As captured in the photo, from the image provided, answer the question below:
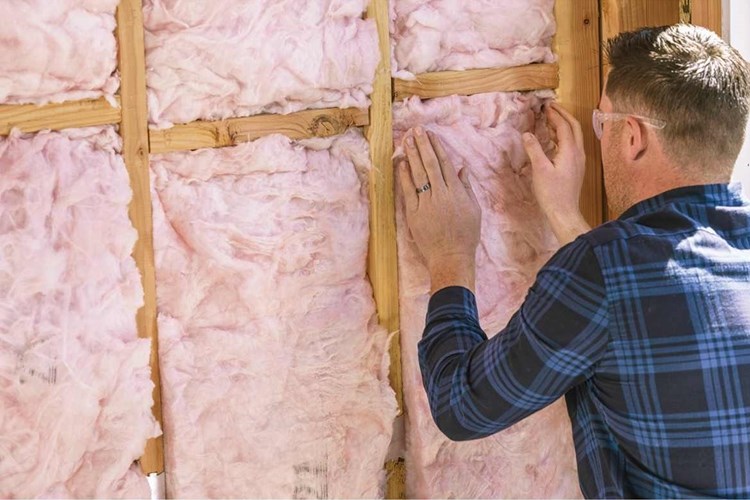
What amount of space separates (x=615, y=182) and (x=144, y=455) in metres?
0.93

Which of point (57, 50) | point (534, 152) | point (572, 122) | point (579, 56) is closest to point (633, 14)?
point (579, 56)

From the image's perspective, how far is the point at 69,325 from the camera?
138 cm

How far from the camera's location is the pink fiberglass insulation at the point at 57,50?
129 cm

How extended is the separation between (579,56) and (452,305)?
0.69 m

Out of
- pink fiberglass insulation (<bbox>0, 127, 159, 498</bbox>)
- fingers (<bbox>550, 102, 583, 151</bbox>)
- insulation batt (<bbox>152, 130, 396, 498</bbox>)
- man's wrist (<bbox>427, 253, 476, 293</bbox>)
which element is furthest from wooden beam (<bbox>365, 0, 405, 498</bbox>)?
pink fiberglass insulation (<bbox>0, 127, 159, 498</bbox>)

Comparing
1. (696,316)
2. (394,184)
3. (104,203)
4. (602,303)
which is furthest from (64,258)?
(696,316)

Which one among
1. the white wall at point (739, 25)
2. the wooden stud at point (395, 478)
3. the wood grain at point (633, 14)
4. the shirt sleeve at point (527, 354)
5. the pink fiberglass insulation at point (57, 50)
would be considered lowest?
the wooden stud at point (395, 478)

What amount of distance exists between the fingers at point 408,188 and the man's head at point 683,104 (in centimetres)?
42

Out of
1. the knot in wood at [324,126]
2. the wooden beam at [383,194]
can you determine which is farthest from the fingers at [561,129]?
the knot in wood at [324,126]

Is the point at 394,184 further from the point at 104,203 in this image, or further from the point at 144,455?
the point at 144,455

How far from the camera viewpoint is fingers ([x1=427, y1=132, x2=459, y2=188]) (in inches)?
63.9

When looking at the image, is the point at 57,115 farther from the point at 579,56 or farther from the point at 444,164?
the point at 579,56

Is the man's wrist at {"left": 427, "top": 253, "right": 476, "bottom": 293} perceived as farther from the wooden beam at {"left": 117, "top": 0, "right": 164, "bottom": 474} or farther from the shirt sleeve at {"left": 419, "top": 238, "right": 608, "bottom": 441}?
the wooden beam at {"left": 117, "top": 0, "right": 164, "bottom": 474}

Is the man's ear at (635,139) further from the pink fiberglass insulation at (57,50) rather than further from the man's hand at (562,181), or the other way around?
the pink fiberglass insulation at (57,50)
